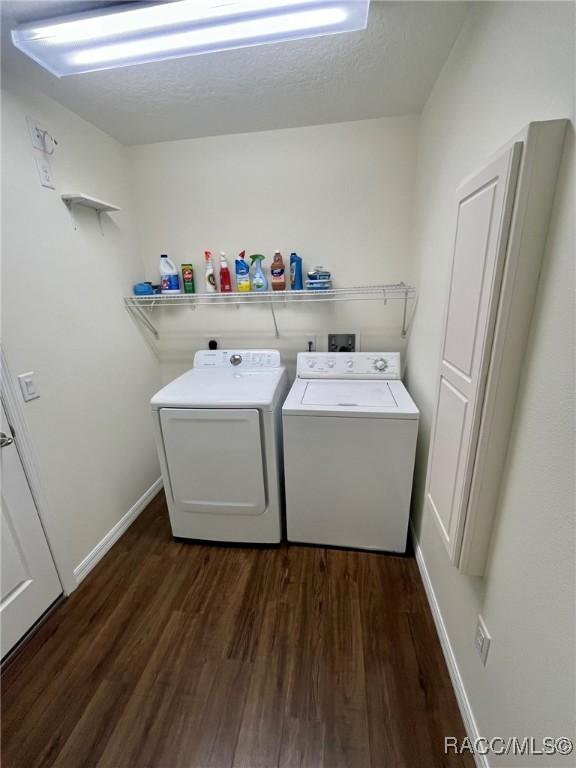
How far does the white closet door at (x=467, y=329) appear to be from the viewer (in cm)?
80

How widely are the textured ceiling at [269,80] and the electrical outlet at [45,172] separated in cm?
31

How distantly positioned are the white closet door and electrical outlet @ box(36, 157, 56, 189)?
1849 mm

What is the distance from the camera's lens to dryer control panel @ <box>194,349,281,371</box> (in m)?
A: 2.24

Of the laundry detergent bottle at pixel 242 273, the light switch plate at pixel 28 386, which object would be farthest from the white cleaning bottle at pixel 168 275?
the light switch plate at pixel 28 386

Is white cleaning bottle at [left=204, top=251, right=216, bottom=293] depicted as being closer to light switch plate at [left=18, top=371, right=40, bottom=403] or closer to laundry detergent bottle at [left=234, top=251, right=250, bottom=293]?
laundry detergent bottle at [left=234, top=251, right=250, bottom=293]

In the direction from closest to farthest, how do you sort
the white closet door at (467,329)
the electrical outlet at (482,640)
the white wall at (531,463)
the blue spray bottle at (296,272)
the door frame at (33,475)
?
the white wall at (531,463) < the white closet door at (467,329) < the electrical outlet at (482,640) < the door frame at (33,475) < the blue spray bottle at (296,272)

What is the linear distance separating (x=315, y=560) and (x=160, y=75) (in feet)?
8.51

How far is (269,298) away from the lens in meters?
2.27

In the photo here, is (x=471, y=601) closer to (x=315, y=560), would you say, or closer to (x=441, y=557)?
(x=441, y=557)

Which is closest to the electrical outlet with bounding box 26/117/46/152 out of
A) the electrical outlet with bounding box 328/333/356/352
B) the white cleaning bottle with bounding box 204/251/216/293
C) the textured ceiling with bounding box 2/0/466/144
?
the textured ceiling with bounding box 2/0/466/144

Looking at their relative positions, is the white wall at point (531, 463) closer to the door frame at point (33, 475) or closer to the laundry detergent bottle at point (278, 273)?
the laundry detergent bottle at point (278, 273)

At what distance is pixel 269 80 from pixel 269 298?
1131 mm

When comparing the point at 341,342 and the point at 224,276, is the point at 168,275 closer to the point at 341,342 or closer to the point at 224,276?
the point at 224,276

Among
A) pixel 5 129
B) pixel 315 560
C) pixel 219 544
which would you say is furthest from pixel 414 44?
pixel 219 544
